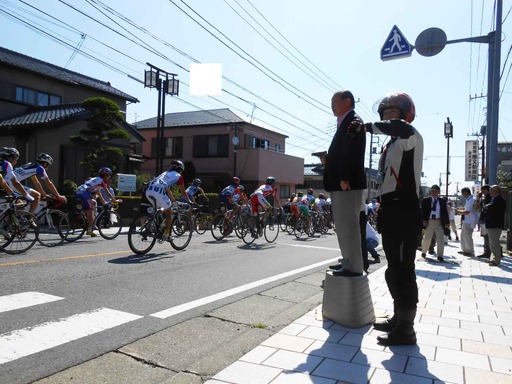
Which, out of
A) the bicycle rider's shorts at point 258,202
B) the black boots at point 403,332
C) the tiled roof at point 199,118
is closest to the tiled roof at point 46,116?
the bicycle rider's shorts at point 258,202

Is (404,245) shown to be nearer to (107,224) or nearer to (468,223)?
(468,223)

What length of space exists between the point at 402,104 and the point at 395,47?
25.5 feet

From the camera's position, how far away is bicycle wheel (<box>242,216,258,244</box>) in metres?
11.5

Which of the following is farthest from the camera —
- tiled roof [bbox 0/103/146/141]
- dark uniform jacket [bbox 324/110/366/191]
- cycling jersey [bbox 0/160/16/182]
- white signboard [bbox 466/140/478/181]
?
white signboard [bbox 466/140/478/181]

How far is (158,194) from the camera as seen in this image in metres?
7.86

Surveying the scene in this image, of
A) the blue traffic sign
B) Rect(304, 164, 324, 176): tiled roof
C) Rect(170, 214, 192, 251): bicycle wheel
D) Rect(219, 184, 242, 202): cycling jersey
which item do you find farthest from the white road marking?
Rect(304, 164, 324, 176): tiled roof

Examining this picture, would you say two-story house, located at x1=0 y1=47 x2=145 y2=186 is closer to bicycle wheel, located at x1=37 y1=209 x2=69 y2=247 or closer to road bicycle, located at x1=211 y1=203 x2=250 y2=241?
road bicycle, located at x1=211 y1=203 x2=250 y2=241

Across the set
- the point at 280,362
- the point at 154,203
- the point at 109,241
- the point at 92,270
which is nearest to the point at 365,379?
the point at 280,362

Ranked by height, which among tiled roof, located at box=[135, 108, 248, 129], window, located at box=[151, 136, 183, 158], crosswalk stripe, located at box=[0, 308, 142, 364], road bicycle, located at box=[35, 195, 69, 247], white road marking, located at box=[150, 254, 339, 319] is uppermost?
tiled roof, located at box=[135, 108, 248, 129]

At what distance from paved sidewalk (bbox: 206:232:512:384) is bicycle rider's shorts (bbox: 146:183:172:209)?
4.57 metres

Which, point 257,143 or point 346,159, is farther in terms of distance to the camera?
point 257,143

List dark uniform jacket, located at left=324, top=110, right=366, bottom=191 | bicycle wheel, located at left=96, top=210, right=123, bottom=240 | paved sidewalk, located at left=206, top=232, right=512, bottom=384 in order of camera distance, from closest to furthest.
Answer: paved sidewalk, located at left=206, top=232, right=512, bottom=384 < dark uniform jacket, located at left=324, top=110, right=366, bottom=191 < bicycle wheel, located at left=96, top=210, right=123, bottom=240

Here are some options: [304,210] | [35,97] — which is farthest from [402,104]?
[35,97]

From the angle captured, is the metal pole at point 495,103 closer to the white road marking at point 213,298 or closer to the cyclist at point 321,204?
the white road marking at point 213,298
